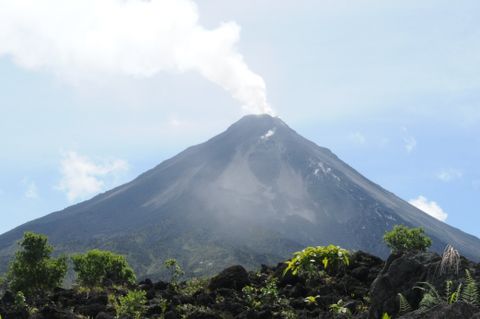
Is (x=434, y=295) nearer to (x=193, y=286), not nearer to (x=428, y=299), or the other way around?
(x=428, y=299)

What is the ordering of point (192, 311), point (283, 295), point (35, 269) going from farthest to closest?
point (35, 269), point (283, 295), point (192, 311)

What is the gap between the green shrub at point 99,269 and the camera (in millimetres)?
27406

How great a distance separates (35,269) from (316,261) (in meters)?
18.8

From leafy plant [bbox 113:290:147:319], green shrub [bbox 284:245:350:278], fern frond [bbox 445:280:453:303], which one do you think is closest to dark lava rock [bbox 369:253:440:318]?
fern frond [bbox 445:280:453:303]

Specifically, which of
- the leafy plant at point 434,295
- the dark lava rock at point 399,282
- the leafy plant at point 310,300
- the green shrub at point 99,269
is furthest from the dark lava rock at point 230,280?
the leafy plant at point 434,295

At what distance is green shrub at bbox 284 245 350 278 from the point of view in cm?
1977

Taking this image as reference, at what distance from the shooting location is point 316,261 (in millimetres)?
20781

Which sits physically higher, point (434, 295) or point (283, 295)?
point (434, 295)

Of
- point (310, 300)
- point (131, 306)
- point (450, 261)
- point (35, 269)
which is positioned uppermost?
point (35, 269)

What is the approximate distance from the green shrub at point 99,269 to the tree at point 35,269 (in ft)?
4.59

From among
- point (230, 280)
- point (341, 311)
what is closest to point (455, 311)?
point (341, 311)

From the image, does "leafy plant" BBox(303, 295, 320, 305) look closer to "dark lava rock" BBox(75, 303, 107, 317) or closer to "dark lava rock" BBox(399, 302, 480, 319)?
"dark lava rock" BBox(75, 303, 107, 317)

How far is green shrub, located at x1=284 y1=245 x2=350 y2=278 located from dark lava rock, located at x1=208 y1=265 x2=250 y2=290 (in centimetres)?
150

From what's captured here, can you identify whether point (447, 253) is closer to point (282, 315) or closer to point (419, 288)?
point (419, 288)
